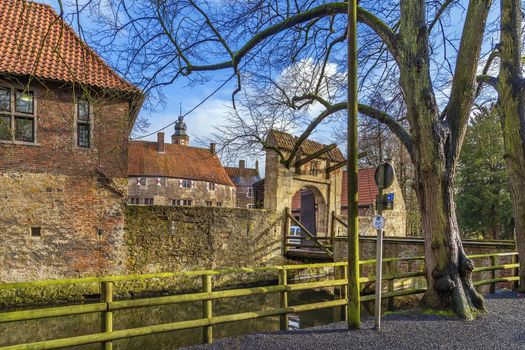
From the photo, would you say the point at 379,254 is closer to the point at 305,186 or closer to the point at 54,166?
the point at 54,166

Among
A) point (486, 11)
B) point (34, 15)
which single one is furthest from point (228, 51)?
point (34, 15)

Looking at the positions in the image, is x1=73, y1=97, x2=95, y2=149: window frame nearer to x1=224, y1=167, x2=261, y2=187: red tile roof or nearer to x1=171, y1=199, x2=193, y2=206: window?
x1=171, y1=199, x2=193, y2=206: window

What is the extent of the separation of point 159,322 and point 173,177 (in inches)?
1236

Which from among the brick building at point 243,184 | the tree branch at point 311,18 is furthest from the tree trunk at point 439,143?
the brick building at point 243,184

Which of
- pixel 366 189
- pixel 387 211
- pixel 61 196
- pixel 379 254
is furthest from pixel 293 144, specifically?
pixel 379 254

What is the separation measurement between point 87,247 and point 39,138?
385cm

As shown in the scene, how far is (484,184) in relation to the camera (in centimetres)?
2303

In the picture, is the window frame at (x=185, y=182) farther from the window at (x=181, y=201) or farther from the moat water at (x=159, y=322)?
the moat water at (x=159, y=322)

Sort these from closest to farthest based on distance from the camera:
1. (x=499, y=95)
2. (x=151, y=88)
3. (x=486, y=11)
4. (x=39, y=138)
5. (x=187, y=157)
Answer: (x=486, y=11) < (x=151, y=88) < (x=499, y=95) < (x=39, y=138) < (x=187, y=157)

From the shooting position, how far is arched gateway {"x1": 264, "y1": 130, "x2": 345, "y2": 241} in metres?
18.6

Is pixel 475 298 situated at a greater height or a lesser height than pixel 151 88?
lesser

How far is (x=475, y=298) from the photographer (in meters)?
6.50

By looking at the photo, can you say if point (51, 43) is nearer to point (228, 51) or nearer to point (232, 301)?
point (228, 51)

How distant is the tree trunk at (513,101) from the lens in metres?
8.20
